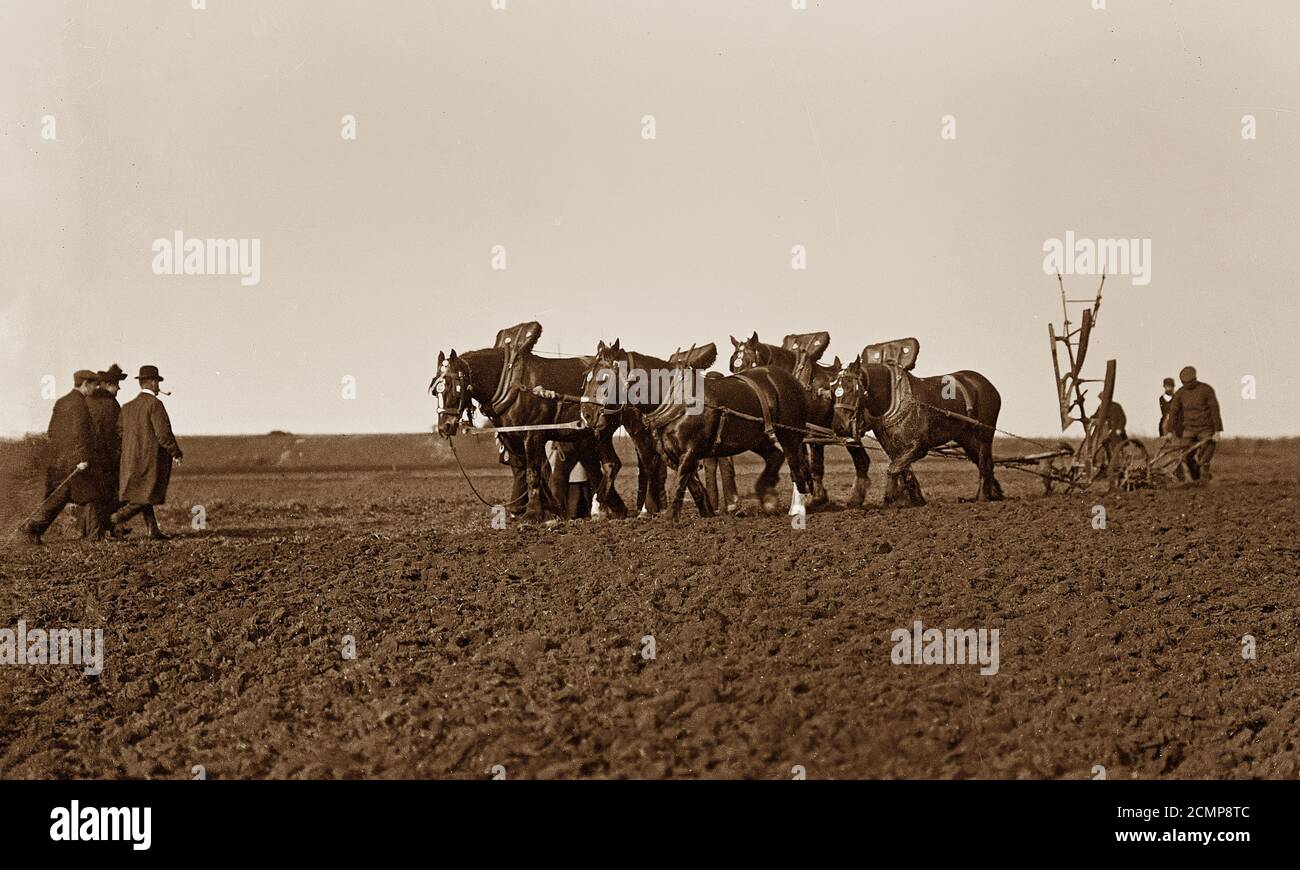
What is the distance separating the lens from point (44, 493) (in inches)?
621

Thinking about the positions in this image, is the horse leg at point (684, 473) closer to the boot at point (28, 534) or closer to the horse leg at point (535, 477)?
the horse leg at point (535, 477)

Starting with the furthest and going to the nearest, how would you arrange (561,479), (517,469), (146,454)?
(561,479) < (517,469) < (146,454)

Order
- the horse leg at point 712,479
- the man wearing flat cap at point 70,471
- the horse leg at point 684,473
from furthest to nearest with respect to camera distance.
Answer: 1. the horse leg at point 712,479
2. the man wearing flat cap at point 70,471
3. the horse leg at point 684,473

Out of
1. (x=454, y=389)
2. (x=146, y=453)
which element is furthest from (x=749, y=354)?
(x=146, y=453)

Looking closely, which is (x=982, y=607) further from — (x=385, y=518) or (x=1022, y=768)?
(x=385, y=518)

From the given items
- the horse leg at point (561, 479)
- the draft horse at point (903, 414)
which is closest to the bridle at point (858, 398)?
the draft horse at point (903, 414)

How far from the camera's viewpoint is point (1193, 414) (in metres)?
19.6

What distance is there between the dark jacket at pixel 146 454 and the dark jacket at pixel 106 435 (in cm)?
42

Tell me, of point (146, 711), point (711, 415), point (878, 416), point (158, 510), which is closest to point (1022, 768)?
point (146, 711)

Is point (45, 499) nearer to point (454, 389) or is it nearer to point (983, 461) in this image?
point (454, 389)

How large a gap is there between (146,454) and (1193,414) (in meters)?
14.1

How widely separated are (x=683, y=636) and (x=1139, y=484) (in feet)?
38.0

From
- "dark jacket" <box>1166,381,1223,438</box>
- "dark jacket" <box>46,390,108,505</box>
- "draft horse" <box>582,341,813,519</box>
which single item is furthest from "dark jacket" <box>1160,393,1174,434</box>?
"dark jacket" <box>46,390,108,505</box>

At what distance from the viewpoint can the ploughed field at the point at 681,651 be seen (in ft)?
25.2
